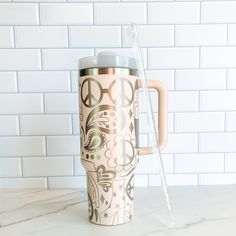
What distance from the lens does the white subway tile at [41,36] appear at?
0.76m

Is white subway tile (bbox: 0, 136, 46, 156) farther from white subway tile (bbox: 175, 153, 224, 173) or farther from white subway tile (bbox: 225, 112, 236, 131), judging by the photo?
white subway tile (bbox: 225, 112, 236, 131)

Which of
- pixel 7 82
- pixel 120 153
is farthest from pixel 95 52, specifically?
pixel 120 153

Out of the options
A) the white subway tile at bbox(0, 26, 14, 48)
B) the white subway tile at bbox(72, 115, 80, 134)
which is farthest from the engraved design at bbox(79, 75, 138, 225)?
the white subway tile at bbox(0, 26, 14, 48)

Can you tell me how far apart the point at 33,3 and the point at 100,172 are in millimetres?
496

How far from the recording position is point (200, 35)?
77cm

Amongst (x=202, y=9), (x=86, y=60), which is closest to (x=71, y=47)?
(x=86, y=60)

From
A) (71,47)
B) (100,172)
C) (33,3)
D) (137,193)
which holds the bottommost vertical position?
(137,193)

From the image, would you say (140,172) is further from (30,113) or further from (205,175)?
(30,113)

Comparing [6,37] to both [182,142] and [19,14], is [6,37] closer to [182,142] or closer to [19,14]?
[19,14]

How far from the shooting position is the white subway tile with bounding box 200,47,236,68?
0.77 meters

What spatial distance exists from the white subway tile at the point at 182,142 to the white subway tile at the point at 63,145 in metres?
0.26

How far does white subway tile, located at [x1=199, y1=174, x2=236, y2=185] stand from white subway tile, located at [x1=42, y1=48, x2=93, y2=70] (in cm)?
47

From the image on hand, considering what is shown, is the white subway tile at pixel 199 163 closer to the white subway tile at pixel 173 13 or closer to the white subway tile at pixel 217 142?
the white subway tile at pixel 217 142

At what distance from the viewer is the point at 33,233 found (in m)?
0.53
